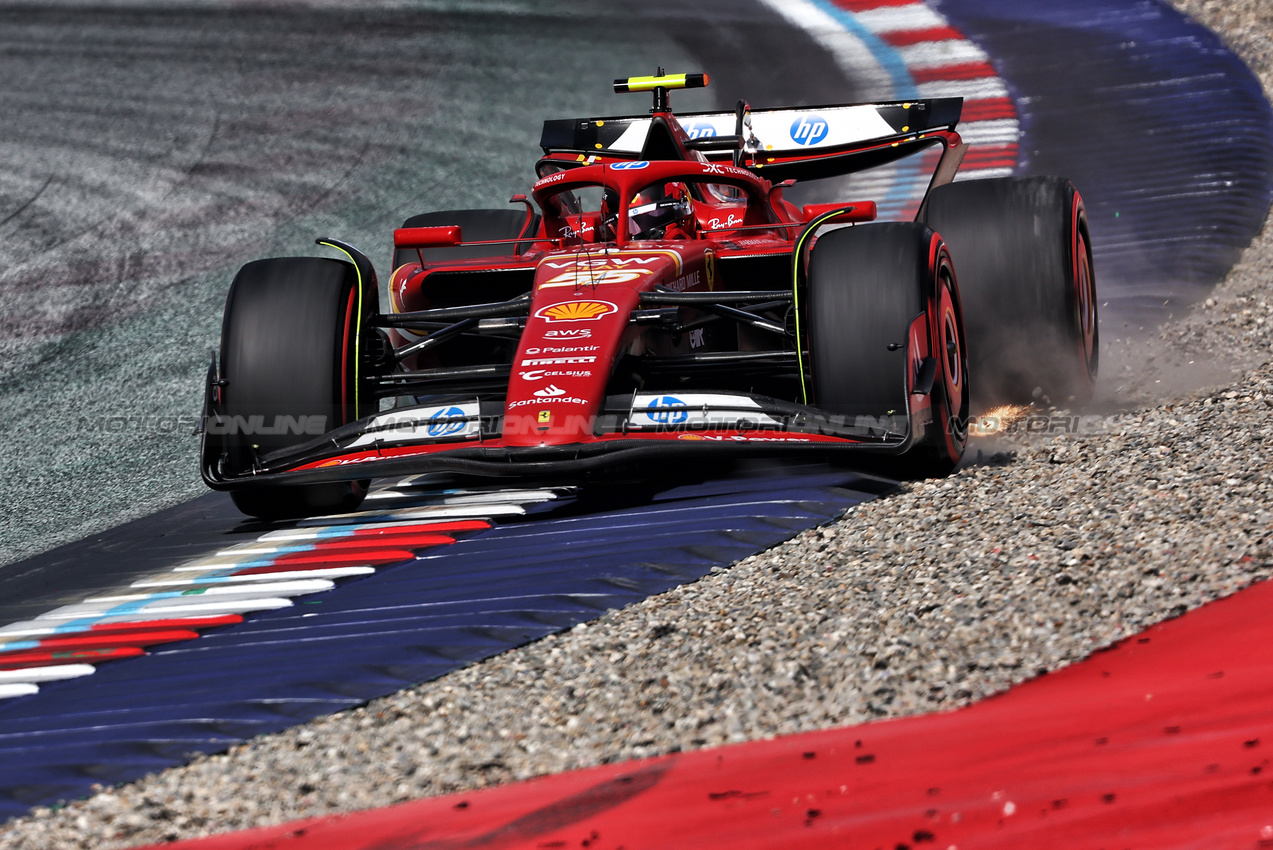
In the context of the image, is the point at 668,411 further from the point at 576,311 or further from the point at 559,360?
the point at 576,311

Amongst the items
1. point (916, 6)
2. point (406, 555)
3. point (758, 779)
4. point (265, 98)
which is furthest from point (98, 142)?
point (758, 779)

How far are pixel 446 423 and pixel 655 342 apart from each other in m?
1.33

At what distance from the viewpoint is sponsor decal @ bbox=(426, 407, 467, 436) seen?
5125 millimetres

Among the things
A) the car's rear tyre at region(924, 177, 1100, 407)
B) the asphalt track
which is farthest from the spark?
the asphalt track

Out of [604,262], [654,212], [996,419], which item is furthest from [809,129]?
[604,262]

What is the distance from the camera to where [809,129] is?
8.64 m

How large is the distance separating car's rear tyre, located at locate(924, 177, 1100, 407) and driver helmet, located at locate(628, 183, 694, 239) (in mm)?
1211

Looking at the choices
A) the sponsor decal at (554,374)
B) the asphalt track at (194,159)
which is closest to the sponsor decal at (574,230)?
the sponsor decal at (554,374)

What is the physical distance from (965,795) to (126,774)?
6.34ft

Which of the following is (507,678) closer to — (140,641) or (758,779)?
(758,779)

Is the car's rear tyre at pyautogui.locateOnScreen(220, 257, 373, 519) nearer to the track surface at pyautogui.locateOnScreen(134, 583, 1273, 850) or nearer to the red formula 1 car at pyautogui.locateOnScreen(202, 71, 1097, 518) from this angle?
the red formula 1 car at pyautogui.locateOnScreen(202, 71, 1097, 518)

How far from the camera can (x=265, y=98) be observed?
1622 centimetres

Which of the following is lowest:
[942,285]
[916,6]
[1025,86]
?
[942,285]

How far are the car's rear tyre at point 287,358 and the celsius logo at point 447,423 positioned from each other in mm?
566
